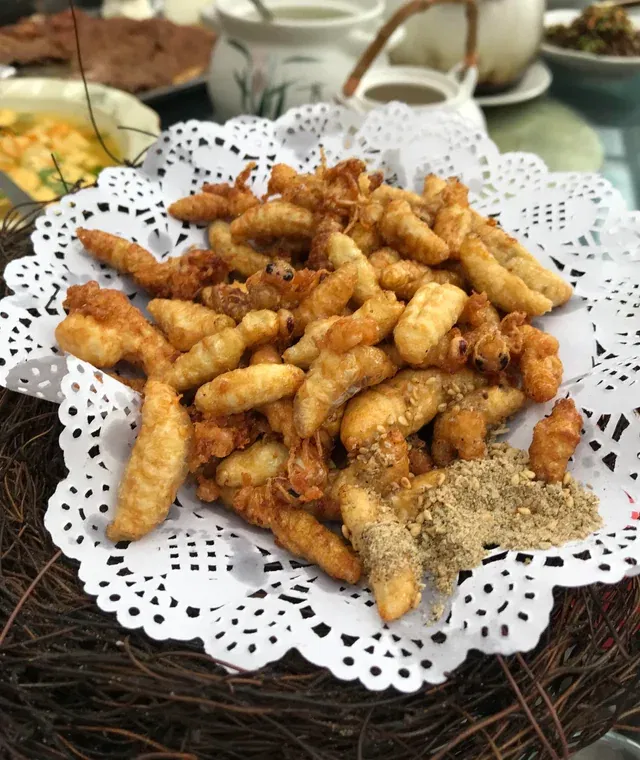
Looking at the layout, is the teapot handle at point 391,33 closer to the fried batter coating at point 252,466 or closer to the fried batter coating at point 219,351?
the fried batter coating at point 219,351

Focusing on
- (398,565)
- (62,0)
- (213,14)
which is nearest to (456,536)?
(398,565)

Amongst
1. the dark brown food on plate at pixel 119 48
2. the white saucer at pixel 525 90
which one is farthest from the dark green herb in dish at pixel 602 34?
the dark brown food on plate at pixel 119 48

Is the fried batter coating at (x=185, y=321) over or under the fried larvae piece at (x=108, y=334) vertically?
over

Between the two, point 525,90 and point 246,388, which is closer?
point 246,388

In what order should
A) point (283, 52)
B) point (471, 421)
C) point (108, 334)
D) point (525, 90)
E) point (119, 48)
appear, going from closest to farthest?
1. point (471, 421)
2. point (108, 334)
3. point (283, 52)
4. point (525, 90)
5. point (119, 48)

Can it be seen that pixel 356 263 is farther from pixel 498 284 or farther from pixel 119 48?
pixel 119 48

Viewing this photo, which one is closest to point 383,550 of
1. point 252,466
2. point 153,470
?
point 252,466

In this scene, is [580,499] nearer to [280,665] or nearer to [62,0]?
[280,665]
